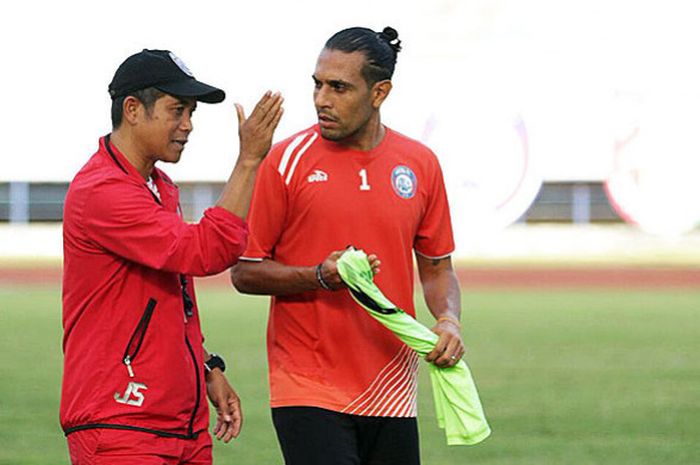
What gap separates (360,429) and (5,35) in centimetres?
3101

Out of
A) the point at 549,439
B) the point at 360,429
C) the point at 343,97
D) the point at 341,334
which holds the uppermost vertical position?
the point at 343,97

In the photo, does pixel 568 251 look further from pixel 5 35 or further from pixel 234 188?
pixel 234 188

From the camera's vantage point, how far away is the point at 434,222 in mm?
5457

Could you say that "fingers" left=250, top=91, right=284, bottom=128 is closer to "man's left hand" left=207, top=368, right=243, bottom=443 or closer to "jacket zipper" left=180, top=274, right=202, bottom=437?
"jacket zipper" left=180, top=274, right=202, bottom=437

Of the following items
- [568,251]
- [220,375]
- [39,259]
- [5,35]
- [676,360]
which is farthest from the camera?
[5,35]

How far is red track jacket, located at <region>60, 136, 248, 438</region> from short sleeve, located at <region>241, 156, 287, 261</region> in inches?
29.5

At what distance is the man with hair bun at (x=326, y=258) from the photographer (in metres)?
5.12

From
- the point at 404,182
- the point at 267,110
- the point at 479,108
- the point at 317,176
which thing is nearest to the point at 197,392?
the point at 267,110

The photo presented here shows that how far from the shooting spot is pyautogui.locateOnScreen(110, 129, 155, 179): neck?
4453 mm

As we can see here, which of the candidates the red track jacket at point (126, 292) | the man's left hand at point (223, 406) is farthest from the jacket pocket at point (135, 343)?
the man's left hand at point (223, 406)

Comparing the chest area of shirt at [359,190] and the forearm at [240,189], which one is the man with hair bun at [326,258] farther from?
the forearm at [240,189]

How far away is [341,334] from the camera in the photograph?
5.17 metres

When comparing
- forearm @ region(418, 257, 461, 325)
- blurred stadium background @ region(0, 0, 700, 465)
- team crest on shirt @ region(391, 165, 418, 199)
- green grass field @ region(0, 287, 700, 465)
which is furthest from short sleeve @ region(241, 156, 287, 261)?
blurred stadium background @ region(0, 0, 700, 465)

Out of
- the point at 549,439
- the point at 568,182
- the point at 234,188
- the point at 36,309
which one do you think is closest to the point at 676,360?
the point at 549,439
